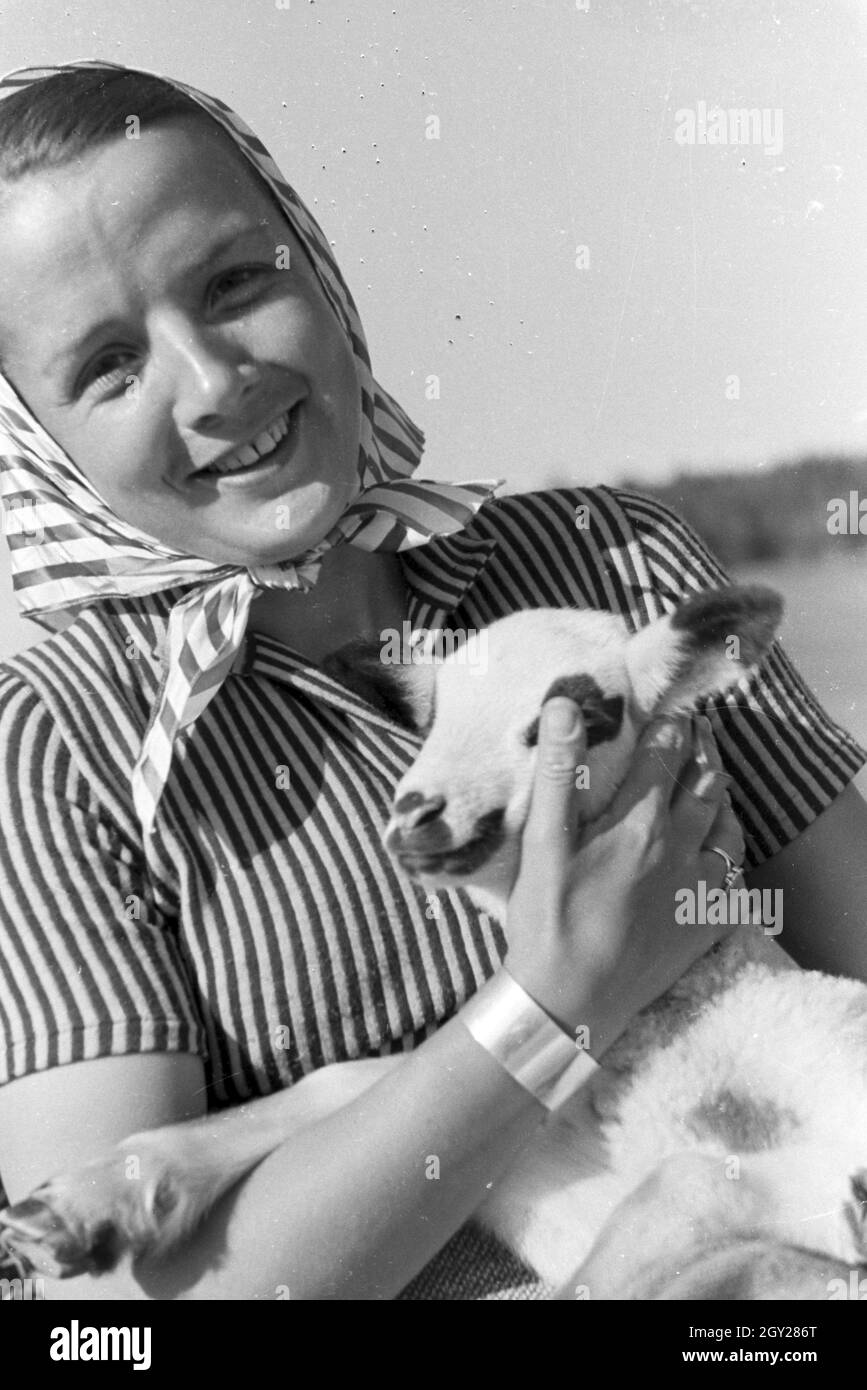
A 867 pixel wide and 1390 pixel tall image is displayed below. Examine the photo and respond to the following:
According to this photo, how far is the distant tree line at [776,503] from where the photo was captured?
120 cm

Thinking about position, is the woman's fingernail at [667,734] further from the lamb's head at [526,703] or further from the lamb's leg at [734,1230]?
the lamb's leg at [734,1230]

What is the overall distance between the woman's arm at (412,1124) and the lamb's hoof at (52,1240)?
0.09 ft

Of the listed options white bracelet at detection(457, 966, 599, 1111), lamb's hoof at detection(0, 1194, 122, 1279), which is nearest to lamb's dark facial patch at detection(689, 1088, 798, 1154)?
white bracelet at detection(457, 966, 599, 1111)

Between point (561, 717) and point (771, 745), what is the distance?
10.3 inches

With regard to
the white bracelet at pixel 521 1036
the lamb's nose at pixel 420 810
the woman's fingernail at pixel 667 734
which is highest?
the woman's fingernail at pixel 667 734

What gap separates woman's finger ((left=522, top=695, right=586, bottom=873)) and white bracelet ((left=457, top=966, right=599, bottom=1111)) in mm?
94

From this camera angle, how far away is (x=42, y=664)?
1.06m

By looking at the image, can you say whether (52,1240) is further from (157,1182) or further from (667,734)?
(667,734)

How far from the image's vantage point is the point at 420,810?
3.28 feet

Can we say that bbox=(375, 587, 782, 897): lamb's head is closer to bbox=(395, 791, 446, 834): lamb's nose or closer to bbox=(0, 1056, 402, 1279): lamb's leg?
bbox=(395, 791, 446, 834): lamb's nose

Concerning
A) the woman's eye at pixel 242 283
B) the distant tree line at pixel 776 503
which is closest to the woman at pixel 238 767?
the woman's eye at pixel 242 283

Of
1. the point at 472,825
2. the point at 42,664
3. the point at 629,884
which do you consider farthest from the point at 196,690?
the point at 629,884

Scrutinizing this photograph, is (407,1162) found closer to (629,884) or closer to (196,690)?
(629,884)

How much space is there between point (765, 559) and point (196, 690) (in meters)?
0.50
